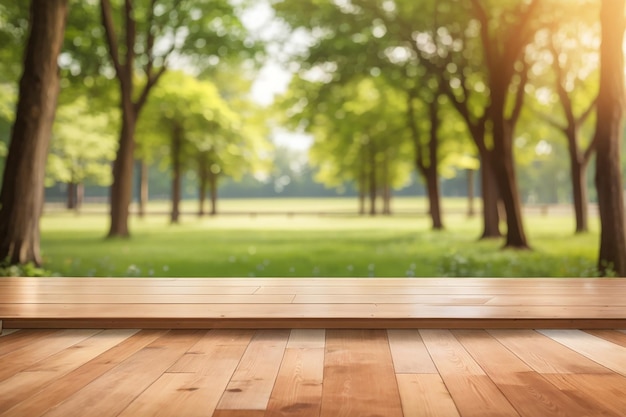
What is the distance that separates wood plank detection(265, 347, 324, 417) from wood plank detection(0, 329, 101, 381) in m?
1.32

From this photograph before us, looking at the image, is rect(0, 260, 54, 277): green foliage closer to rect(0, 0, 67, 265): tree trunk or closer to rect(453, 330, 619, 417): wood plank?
rect(0, 0, 67, 265): tree trunk

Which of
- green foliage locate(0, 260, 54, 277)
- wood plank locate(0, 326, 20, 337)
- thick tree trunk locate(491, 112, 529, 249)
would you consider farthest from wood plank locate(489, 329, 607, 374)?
thick tree trunk locate(491, 112, 529, 249)

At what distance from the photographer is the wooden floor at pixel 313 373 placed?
2652 mm

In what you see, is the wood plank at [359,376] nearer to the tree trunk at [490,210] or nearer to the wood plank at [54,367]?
the wood plank at [54,367]

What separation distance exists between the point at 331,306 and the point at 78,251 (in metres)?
9.71

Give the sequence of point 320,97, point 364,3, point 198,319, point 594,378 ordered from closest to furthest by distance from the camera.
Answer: point 594,378
point 198,319
point 364,3
point 320,97

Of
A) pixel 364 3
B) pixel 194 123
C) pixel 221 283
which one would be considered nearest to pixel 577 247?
pixel 364 3

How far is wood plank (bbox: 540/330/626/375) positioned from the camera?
333 cm

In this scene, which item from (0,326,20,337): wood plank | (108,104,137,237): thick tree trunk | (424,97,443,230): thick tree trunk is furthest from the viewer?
(424,97,443,230): thick tree trunk

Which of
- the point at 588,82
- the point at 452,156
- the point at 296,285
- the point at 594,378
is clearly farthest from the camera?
the point at 452,156

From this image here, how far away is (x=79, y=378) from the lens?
307cm

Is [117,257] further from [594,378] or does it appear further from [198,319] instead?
[594,378]

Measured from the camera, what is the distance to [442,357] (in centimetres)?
346

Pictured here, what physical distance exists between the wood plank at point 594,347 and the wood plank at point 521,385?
16.5 inches
